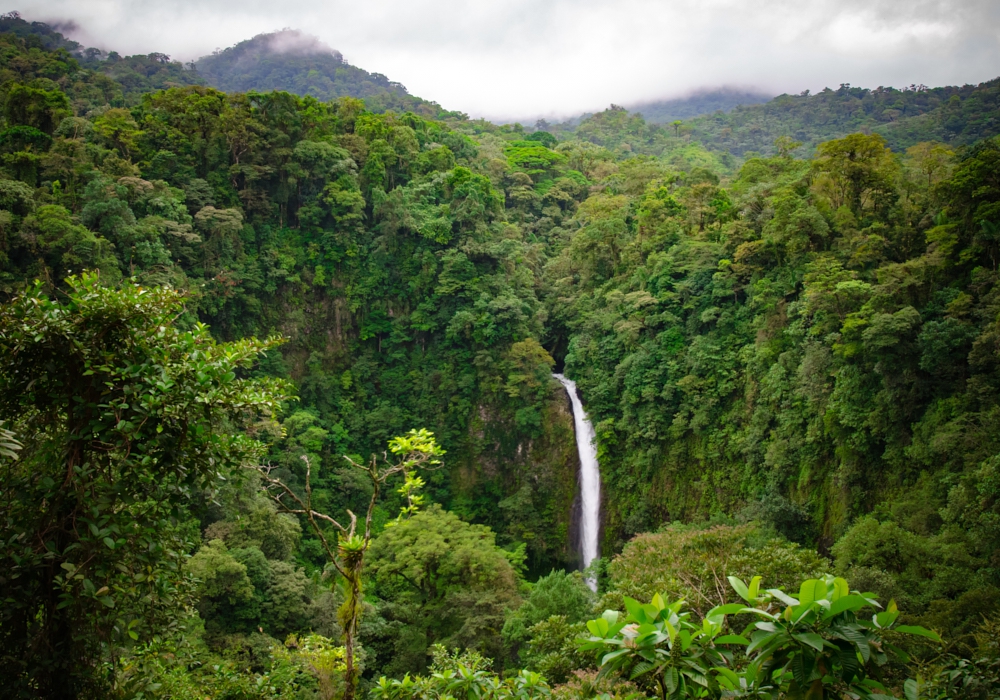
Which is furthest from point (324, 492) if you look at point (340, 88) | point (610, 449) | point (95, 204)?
point (340, 88)

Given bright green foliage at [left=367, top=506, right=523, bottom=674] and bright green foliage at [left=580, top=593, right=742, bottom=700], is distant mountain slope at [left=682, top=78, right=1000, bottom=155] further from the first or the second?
bright green foliage at [left=580, top=593, right=742, bottom=700]

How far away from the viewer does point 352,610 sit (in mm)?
3828

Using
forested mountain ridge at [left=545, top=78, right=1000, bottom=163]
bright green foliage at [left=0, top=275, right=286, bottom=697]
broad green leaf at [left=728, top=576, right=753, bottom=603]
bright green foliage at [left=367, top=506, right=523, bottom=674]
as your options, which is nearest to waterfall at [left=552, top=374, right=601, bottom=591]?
bright green foliage at [left=367, top=506, right=523, bottom=674]

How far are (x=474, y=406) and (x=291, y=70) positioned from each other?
57824 millimetres

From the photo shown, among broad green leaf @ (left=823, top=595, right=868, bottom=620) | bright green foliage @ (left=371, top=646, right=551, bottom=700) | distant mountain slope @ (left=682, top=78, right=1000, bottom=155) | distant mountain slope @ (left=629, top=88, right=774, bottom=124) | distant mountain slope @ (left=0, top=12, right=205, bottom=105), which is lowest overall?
bright green foliage @ (left=371, top=646, right=551, bottom=700)

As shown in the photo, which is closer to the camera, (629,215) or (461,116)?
(629,215)

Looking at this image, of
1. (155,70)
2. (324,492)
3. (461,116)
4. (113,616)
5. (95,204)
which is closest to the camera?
(113,616)

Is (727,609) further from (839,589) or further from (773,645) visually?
(839,589)

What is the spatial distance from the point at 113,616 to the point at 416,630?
10668mm

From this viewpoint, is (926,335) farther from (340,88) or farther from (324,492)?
(340,88)

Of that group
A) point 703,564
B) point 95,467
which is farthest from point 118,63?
point 95,467

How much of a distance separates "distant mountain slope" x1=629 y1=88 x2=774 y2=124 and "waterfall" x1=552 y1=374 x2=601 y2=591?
64.1 m

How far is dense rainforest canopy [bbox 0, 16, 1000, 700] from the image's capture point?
307 cm

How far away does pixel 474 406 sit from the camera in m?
21.4
